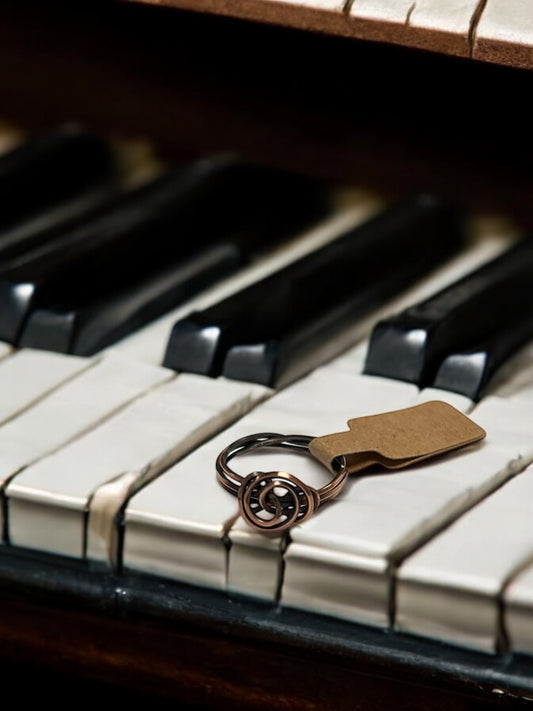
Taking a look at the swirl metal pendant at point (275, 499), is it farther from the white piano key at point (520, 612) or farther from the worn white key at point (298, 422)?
the white piano key at point (520, 612)

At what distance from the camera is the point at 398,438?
117cm

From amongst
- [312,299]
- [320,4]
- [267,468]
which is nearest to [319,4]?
[320,4]

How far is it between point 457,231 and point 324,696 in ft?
2.57

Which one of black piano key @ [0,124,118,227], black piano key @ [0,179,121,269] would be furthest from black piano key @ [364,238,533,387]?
black piano key @ [0,124,118,227]

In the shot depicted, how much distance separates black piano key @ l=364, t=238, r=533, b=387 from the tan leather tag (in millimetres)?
129

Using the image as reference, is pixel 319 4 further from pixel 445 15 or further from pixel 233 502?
pixel 233 502

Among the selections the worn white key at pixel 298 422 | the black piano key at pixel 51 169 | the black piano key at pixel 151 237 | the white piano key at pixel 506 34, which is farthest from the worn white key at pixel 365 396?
the black piano key at pixel 51 169

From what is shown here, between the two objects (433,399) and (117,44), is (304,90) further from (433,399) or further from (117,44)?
(433,399)

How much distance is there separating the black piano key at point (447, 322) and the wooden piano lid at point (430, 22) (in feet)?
0.83

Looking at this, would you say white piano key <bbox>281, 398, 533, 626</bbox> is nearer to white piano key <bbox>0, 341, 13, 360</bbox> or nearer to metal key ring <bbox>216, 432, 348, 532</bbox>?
metal key ring <bbox>216, 432, 348, 532</bbox>

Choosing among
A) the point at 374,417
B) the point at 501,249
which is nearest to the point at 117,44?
the point at 501,249

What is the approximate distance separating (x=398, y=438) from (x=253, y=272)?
0.53 meters

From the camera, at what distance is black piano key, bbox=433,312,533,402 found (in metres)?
1.34

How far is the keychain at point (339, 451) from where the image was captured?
1059 millimetres
